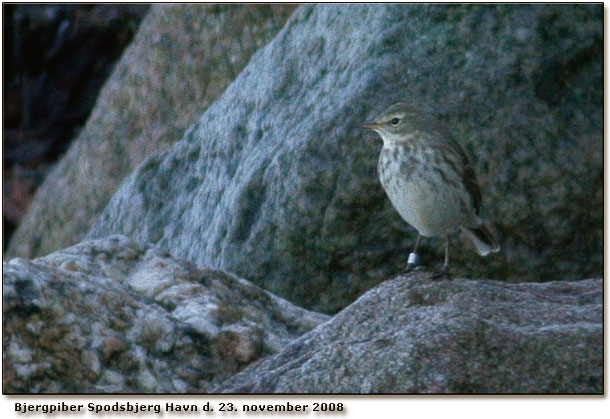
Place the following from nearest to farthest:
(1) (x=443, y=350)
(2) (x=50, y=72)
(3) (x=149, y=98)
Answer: (1) (x=443, y=350) → (3) (x=149, y=98) → (2) (x=50, y=72)

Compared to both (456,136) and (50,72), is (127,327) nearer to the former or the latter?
(456,136)

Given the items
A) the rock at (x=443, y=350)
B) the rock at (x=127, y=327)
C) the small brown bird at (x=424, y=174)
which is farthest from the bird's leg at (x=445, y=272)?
the rock at (x=127, y=327)

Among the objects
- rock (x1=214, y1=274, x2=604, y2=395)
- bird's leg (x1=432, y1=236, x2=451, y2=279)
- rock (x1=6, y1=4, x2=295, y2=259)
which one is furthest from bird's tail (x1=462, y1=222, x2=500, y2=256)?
rock (x1=6, y1=4, x2=295, y2=259)

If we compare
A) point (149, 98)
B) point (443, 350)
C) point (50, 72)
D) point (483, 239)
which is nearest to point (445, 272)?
point (483, 239)

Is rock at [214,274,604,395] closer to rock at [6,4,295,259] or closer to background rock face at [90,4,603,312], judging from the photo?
background rock face at [90,4,603,312]

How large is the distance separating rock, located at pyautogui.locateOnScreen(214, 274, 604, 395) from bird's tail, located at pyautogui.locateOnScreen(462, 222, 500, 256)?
1286mm

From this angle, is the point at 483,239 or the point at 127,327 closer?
the point at 127,327

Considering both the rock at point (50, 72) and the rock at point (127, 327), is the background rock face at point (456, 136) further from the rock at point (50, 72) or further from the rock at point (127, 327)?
the rock at point (50, 72)

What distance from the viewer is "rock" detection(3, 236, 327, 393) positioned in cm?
557

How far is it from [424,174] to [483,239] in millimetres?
685

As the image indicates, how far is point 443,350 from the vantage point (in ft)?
17.3

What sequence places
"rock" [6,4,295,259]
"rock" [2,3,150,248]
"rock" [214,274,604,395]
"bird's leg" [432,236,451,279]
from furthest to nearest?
"rock" [2,3,150,248] < "rock" [6,4,295,259] < "bird's leg" [432,236,451,279] < "rock" [214,274,604,395]

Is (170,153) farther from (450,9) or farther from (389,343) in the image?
(389,343)

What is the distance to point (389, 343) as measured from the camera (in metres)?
5.39
